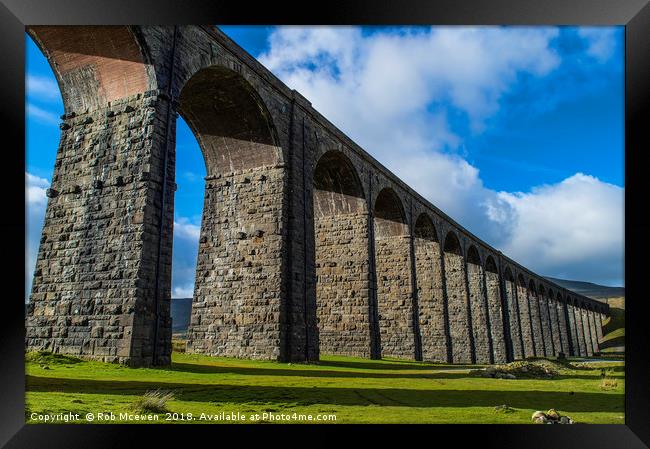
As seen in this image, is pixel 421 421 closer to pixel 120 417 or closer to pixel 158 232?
pixel 120 417

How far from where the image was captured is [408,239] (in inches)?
923

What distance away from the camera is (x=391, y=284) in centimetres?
2300

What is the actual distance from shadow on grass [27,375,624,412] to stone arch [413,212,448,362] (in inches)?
674

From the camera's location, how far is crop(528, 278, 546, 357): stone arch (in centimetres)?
4447

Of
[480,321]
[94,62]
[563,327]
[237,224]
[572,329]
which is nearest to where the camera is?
[94,62]

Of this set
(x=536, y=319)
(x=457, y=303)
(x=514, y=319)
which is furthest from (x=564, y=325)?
(x=457, y=303)

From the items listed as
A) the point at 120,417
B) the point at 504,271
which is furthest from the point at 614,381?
the point at 504,271

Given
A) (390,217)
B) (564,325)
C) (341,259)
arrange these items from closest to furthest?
1. (341,259)
2. (390,217)
3. (564,325)

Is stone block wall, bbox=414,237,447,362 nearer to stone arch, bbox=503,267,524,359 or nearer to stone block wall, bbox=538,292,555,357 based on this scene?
stone arch, bbox=503,267,524,359

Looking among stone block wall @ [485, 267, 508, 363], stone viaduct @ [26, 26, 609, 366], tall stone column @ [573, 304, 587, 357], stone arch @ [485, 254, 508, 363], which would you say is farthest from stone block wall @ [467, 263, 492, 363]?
tall stone column @ [573, 304, 587, 357]

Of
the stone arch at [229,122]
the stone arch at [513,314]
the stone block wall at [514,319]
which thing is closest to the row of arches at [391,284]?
the stone arch at [513,314]

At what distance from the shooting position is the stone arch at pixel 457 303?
28.4m

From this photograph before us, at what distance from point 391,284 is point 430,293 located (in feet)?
13.4
